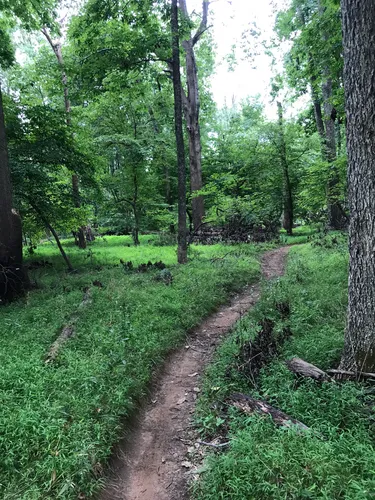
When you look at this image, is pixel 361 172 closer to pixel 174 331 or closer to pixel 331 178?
pixel 174 331

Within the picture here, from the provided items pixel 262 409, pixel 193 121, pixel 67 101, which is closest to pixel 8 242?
pixel 262 409

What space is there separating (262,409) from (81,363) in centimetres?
252

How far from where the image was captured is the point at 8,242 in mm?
7410

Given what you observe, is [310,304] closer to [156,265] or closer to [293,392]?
[293,392]

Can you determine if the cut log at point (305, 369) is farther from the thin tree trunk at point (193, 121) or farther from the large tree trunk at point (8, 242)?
the thin tree trunk at point (193, 121)

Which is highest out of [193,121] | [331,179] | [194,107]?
[194,107]

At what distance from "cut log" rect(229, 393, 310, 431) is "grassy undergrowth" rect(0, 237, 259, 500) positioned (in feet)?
4.43

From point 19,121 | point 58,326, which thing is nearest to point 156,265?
point 58,326

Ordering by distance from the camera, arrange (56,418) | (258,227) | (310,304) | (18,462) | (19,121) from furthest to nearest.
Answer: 1. (258,227)
2. (19,121)
3. (310,304)
4. (56,418)
5. (18,462)

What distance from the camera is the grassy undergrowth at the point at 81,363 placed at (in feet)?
9.49

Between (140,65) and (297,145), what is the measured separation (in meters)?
11.3

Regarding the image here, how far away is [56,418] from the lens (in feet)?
11.1

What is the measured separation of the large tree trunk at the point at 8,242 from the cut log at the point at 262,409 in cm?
587

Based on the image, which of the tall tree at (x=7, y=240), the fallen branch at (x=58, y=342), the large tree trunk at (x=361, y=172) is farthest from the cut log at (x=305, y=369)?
the tall tree at (x=7, y=240)
